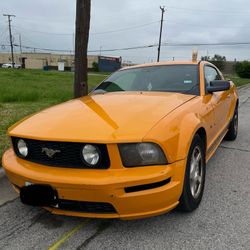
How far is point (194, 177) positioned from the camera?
127 inches

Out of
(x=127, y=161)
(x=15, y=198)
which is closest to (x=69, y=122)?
(x=127, y=161)

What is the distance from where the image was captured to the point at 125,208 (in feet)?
8.62

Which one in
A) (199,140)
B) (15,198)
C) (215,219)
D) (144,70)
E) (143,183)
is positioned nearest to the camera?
(143,183)

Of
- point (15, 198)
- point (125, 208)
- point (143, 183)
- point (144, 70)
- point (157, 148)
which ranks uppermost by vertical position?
point (144, 70)

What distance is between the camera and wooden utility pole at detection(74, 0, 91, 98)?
6512 millimetres

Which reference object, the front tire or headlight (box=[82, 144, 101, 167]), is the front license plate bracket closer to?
headlight (box=[82, 144, 101, 167])

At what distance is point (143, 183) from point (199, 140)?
99 centimetres

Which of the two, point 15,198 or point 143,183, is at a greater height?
point 143,183

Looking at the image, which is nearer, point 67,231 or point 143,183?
point 143,183

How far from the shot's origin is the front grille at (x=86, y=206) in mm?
2666

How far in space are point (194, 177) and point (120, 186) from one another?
974mm

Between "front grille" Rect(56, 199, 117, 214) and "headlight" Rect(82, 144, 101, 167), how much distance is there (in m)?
0.30

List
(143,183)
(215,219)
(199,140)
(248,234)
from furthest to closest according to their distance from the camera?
1. (199,140)
2. (215,219)
3. (248,234)
4. (143,183)

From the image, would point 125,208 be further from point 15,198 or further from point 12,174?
point 15,198
